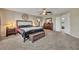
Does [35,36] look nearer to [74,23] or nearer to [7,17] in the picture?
[7,17]

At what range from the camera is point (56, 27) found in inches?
92.1

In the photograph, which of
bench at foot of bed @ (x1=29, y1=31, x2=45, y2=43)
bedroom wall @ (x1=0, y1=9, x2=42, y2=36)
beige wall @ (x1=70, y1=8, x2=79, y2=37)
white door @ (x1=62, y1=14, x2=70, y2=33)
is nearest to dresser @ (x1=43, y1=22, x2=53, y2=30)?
bench at foot of bed @ (x1=29, y1=31, x2=45, y2=43)

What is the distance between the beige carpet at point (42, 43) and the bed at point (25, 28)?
0.34 ft

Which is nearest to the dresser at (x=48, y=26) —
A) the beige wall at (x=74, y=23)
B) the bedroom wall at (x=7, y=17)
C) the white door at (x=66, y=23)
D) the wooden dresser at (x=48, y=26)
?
the wooden dresser at (x=48, y=26)

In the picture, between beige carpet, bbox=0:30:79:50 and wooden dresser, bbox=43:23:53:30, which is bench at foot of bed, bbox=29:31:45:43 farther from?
wooden dresser, bbox=43:23:53:30

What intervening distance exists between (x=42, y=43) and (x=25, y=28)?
0.47m

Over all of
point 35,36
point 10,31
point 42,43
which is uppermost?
point 10,31

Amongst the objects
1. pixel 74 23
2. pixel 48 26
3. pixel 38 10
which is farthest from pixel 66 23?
pixel 38 10

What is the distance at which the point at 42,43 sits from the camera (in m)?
2.24

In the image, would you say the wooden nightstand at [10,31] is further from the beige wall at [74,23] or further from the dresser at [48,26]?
the beige wall at [74,23]
